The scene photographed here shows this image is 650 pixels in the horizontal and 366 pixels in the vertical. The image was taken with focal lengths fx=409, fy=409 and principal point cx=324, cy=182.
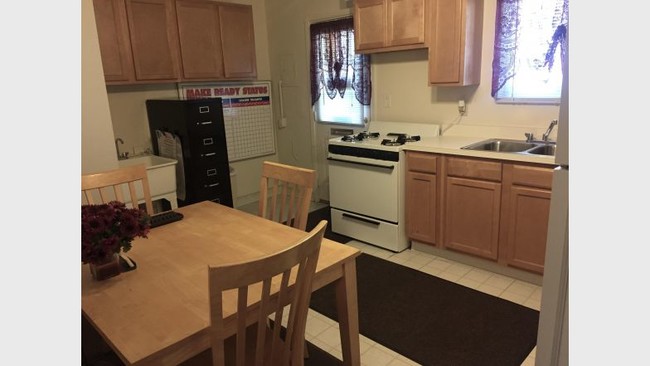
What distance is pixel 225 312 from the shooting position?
1159 millimetres

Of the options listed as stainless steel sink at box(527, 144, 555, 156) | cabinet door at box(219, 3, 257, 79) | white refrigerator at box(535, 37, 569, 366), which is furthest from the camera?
cabinet door at box(219, 3, 257, 79)

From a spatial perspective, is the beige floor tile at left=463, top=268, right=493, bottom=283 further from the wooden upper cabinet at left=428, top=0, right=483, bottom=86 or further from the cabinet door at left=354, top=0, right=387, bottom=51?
the cabinet door at left=354, top=0, right=387, bottom=51

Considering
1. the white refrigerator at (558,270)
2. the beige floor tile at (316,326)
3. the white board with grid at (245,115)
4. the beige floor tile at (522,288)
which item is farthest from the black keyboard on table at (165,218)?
the white board with grid at (245,115)

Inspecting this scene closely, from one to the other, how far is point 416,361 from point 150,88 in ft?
11.5

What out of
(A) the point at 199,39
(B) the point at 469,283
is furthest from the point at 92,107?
(B) the point at 469,283

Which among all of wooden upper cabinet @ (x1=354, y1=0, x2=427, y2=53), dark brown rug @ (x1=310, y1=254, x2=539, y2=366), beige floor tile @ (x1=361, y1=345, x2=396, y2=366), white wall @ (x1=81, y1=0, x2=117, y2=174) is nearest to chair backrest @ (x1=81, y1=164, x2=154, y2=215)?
white wall @ (x1=81, y1=0, x2=117, y2=174)

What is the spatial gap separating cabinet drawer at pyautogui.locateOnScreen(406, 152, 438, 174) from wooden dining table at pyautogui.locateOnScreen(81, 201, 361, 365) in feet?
5.06

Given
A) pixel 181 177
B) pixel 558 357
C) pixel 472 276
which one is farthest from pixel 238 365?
pixel 181 177

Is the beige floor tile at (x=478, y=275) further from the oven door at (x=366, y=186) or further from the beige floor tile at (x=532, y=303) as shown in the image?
the oven door at (x=366, y=186)

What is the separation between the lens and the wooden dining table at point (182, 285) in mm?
1085

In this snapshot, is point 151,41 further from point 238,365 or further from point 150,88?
point 238,365

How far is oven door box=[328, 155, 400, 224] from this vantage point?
3.17m

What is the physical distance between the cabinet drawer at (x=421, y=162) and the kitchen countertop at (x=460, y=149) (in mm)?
45

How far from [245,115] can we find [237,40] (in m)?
0.84
